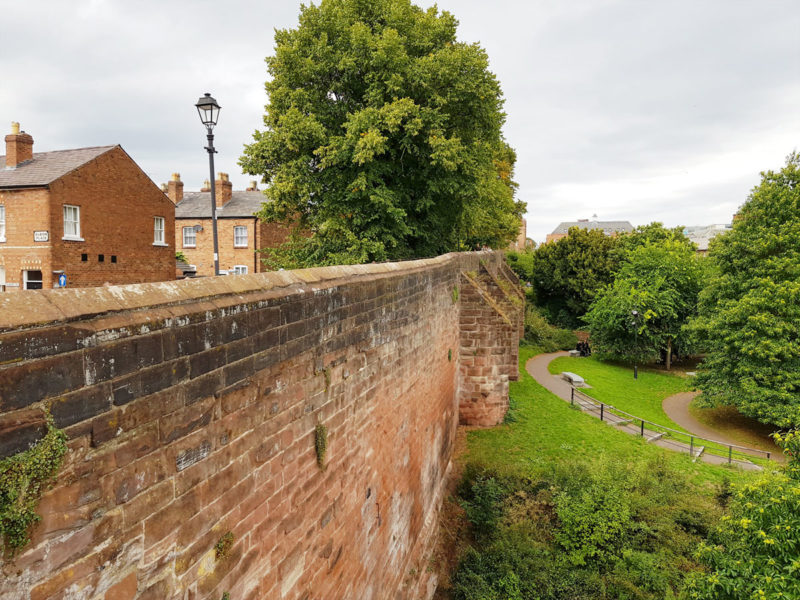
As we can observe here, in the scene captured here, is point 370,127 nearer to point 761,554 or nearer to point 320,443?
point 320,443

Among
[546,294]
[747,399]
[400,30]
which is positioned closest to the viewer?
[400,30]

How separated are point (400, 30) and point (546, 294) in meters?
29.4

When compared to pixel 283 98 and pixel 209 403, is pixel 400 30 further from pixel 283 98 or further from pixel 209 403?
pixel 209 403

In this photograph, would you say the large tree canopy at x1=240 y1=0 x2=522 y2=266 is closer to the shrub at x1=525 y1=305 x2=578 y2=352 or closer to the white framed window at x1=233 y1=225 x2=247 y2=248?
the white framed window at x1=233 y1=225 x2=247 y2=248

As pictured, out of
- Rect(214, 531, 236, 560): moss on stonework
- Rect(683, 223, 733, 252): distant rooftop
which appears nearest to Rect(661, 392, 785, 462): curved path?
Rect(214, 531, 236, 560): moss on stonework

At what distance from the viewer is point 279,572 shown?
3.31m

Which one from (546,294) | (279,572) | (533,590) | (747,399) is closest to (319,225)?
(533,590)

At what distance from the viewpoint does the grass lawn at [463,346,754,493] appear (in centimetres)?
1169

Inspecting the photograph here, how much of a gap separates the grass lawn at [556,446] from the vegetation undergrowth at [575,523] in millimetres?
65

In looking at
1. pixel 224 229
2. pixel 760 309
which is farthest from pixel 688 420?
pixel 224 229

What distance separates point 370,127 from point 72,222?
13194 mm

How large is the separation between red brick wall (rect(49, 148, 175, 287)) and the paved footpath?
2024cm

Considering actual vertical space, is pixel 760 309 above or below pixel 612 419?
above

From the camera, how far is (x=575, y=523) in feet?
29.2
